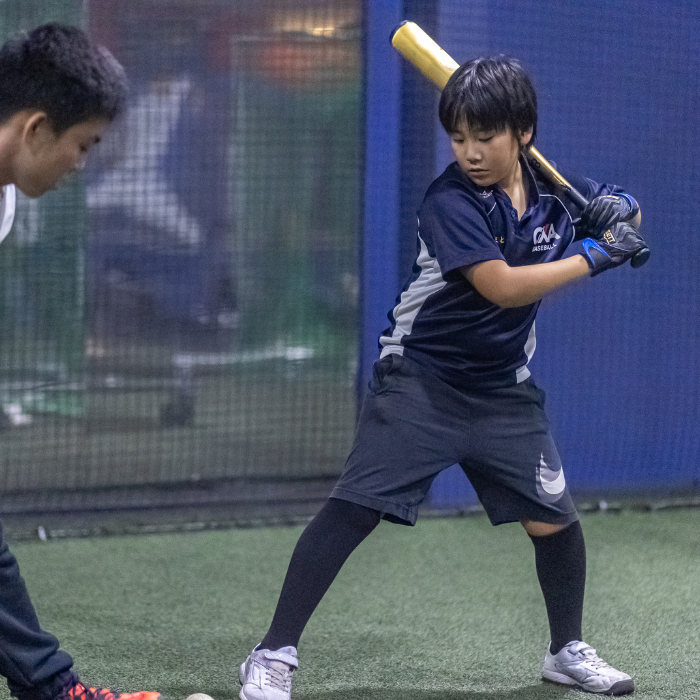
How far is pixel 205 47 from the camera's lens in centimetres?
386

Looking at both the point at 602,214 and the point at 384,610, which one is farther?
the point at 384,610

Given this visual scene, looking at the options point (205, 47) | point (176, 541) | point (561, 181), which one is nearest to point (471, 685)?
point (561, 181)

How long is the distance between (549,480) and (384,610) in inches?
32.4

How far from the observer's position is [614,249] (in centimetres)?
192

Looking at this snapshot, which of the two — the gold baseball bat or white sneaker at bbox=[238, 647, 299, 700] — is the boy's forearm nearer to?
the gold baseball bat

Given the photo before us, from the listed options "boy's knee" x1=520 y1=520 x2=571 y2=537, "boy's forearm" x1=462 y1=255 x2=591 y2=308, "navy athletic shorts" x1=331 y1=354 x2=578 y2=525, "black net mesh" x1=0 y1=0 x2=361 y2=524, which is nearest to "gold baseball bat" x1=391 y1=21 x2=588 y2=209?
"boy's forearm" x1=462 y1=255 x2=591 y2=308

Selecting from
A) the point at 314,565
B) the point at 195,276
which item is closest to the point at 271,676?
the point at 314,565

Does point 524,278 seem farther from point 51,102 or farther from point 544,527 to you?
point 51,102

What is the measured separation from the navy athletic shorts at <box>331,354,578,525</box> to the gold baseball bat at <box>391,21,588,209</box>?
1.46 ft

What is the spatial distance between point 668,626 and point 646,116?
2311 millimetres

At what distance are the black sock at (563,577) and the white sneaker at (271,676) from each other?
0.58m

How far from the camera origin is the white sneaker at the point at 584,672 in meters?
2.09

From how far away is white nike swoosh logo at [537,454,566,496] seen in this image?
2074mm

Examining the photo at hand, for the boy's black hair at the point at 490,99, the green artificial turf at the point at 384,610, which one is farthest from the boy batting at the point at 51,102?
the green artificial turf at the point at 384,610
